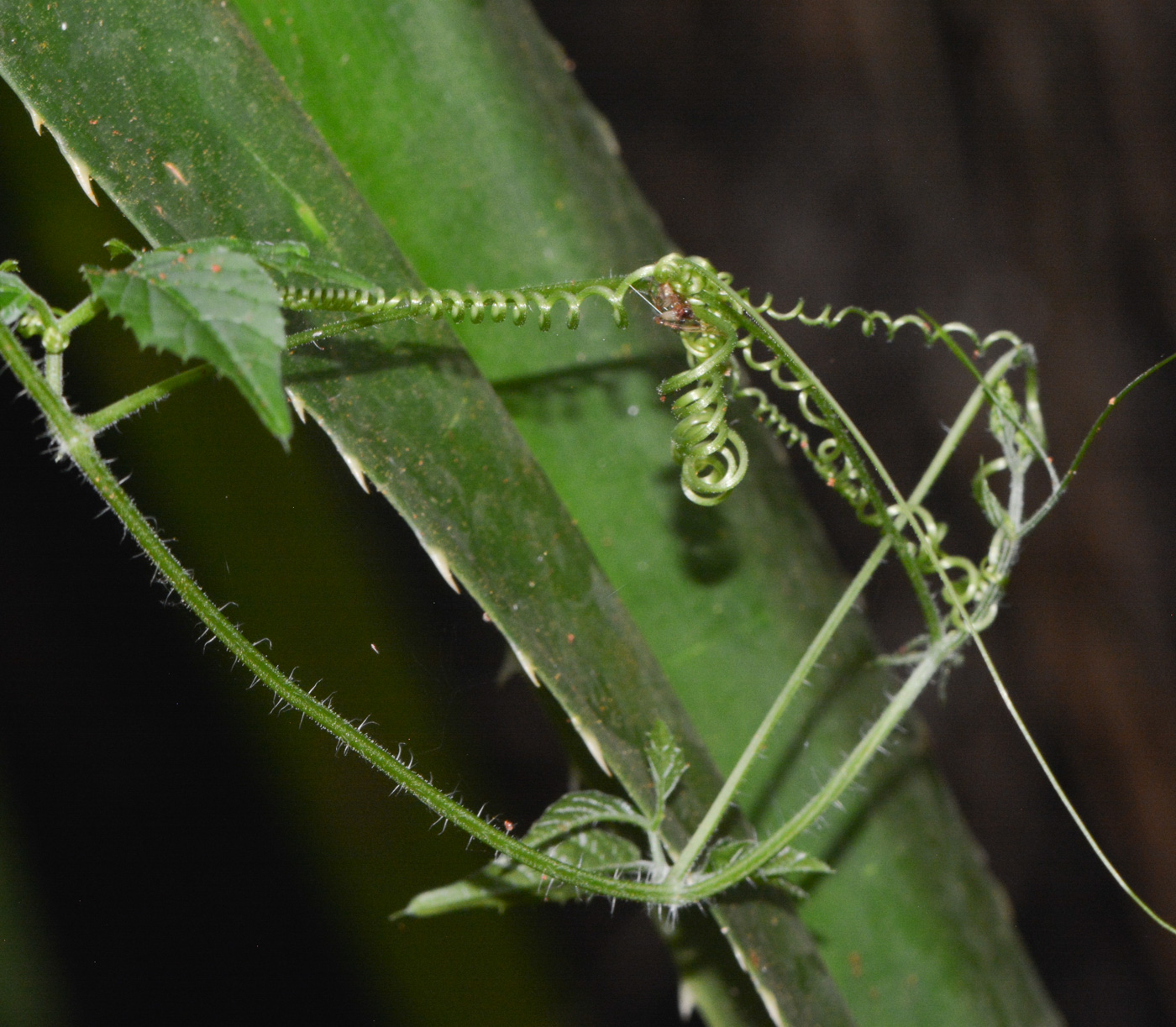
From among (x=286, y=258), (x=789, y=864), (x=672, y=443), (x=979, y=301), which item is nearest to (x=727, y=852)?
(x=789, y=864)

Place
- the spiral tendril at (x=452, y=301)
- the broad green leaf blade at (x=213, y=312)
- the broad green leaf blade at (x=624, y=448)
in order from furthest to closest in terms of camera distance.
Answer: the broad green leaf blade at (x=624, y=448) → the spiral tendril at (x=452, y=301) → the broad green leaf blade at (x=213, y=312)

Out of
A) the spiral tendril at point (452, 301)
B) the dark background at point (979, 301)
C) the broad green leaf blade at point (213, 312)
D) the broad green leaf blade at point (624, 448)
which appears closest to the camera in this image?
the broad green leaf blade at point (213, 312)

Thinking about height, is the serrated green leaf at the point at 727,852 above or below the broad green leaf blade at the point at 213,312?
below

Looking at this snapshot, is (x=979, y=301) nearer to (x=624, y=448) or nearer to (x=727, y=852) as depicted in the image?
(x=624, y=448)

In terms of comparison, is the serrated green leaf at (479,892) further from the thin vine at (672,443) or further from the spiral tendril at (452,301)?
the spiral tendril at (452,301)

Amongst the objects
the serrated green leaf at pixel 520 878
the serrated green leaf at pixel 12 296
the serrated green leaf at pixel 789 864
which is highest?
the serrated green leaf at pixel 12 296

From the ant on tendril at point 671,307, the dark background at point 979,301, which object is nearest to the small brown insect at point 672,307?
the ant on tendril at point 671,307

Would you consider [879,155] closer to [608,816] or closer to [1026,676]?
[1026,676]
